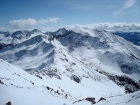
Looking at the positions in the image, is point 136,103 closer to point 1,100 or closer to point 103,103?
point 103,103

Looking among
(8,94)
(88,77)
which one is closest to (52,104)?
(8,94)

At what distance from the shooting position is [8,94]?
104ft

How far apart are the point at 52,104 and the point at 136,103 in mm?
20903

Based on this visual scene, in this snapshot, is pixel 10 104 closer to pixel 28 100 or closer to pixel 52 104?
pixel 28 100

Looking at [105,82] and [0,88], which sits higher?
[0,88]

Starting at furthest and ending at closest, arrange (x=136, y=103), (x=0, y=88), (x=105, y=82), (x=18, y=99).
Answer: (x=105, y=82), (x=136, y=103), (x=0, y=88), (x=18, y=99)

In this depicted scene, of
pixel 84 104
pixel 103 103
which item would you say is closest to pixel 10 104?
pixel 84 104

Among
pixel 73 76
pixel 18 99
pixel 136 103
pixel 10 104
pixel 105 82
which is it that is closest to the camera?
pixel 10 104

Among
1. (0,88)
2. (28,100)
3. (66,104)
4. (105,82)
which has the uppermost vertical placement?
(0,88)

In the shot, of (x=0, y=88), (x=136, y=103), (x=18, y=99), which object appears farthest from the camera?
(x=136, y=103)

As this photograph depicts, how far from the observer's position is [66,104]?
1442 inches

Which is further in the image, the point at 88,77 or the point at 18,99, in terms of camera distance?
the point at 88,77

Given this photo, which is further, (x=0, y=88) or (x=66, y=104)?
(x=66, y=104)

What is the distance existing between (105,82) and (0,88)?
583 feet
